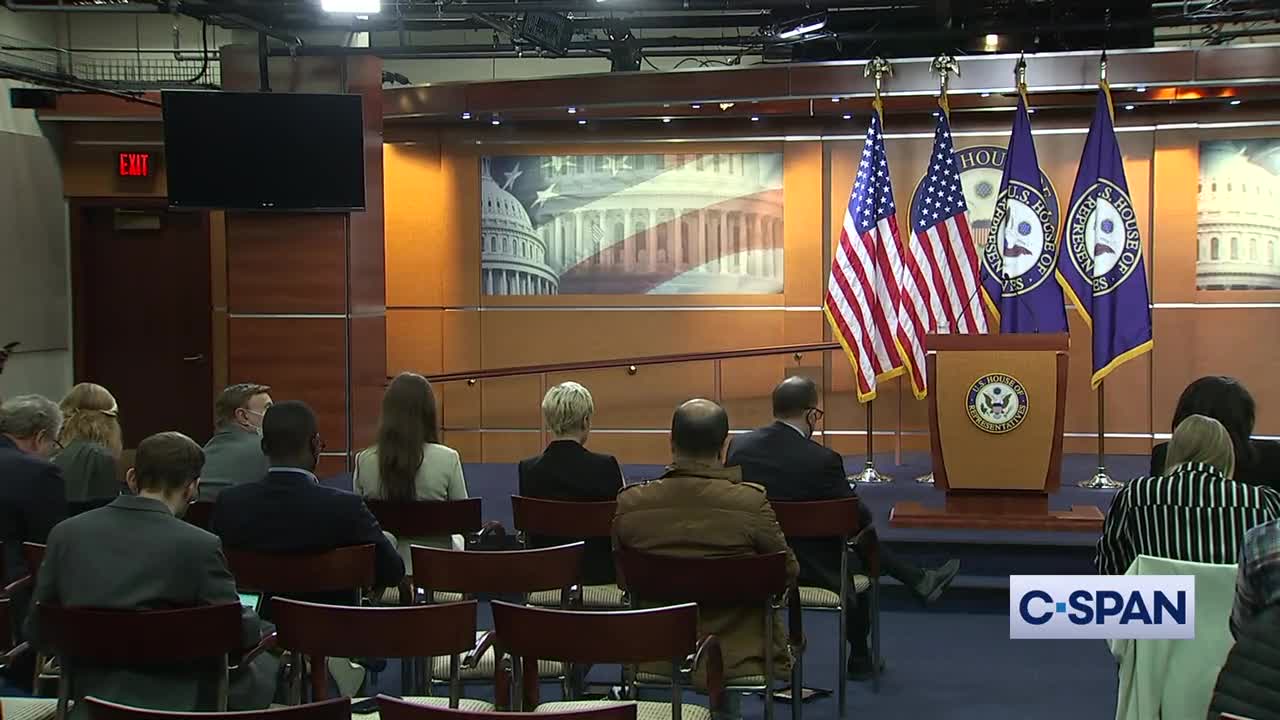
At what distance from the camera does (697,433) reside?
14.8 ft

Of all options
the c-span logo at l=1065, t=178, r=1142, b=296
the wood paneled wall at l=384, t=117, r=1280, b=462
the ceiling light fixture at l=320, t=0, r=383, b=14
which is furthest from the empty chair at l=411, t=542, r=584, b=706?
the wood paneled wall at l=384, t=117, r=1280, b=462

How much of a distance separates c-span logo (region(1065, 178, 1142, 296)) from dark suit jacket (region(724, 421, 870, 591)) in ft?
13.9

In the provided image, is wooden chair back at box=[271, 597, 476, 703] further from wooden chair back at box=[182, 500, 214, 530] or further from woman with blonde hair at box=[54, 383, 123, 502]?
woman with blonde hair at box=[54, 383, 123, 502]

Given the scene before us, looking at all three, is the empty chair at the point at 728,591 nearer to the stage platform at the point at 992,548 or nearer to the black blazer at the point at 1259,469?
the black blazer at the point at 1259,469

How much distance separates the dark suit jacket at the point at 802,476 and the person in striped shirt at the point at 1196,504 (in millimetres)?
1574

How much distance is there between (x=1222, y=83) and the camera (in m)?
10.2

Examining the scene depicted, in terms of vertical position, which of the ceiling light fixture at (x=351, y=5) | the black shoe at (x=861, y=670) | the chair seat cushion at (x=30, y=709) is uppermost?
the ceiling light fixture at (x=351, y=5)

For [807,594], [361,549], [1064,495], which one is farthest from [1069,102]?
[361,549]

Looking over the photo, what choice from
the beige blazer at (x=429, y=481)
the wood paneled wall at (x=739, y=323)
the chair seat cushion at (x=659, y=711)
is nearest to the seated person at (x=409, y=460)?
the beige blazer at (x=429, y=481)

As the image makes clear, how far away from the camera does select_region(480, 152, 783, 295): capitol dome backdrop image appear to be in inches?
469

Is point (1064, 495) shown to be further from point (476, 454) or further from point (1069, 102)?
point (476, 454)

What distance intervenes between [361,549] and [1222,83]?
27.2 feet

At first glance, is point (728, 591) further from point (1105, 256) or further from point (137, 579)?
point (1105, 256)

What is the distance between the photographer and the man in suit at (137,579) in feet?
12.1
